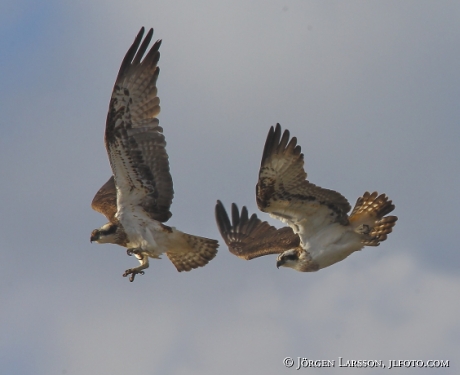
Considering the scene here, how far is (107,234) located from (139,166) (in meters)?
1.25

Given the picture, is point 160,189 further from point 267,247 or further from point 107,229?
point 267,247

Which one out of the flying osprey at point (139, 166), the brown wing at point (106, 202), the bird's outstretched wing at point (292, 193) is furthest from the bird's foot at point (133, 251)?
the bird's outstretched wing at point (292, 193)

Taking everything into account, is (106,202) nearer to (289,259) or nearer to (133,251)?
(133,251)

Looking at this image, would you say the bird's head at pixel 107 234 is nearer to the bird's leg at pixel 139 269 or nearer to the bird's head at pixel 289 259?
the bird's leg at pixel 139 269

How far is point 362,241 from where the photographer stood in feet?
65.4

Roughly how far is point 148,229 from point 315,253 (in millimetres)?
2641

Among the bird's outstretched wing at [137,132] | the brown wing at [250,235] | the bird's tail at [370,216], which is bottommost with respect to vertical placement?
the brown wing at [250,235]

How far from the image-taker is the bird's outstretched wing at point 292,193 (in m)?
18.9

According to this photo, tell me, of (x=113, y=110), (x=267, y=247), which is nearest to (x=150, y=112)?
(x=113, y=110)

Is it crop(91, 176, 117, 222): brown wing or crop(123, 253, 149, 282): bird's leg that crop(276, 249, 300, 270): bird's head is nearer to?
crop(123, 253, 149, 282): bird's leg

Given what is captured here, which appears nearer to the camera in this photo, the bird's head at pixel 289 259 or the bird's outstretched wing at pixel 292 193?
the bird's outstretched wing at pixel 292 193

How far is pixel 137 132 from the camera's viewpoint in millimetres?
19719

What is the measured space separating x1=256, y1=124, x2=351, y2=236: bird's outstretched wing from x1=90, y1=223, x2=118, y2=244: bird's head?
245 centimetres

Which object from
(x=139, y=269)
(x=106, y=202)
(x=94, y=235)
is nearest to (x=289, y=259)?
(x=139, y=269)
